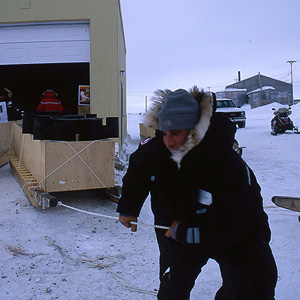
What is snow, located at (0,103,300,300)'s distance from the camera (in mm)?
2988

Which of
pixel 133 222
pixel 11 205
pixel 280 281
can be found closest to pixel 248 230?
pixel 133 222

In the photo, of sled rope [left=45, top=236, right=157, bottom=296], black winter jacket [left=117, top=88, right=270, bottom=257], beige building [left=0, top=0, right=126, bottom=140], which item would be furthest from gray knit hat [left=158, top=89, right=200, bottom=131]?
beige building [left=0, top=0, right=126, bottom=140]

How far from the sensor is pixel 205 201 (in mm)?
1869

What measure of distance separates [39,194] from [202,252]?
3419mm

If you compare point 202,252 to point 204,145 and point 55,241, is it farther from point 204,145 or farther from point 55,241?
point 55,241

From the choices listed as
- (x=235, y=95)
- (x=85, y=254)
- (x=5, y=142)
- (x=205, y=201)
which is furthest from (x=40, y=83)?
(x=235, y=95)

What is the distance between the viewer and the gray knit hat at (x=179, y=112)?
1.83m

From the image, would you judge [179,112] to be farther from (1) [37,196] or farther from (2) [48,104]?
(2) [48,104]

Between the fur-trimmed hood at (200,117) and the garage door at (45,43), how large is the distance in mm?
8738

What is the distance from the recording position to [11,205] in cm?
540

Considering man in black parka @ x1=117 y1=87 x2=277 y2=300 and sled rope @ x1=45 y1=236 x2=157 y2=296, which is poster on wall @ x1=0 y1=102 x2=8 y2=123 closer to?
sled rope @ x1=45 y1=236 x2=157 y2=296

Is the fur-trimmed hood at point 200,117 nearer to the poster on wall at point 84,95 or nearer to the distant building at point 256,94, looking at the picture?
the poster on wall at point 84,95

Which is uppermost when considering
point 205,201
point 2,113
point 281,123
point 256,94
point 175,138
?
point 256,94

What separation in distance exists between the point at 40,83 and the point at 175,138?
1743 centimetres
